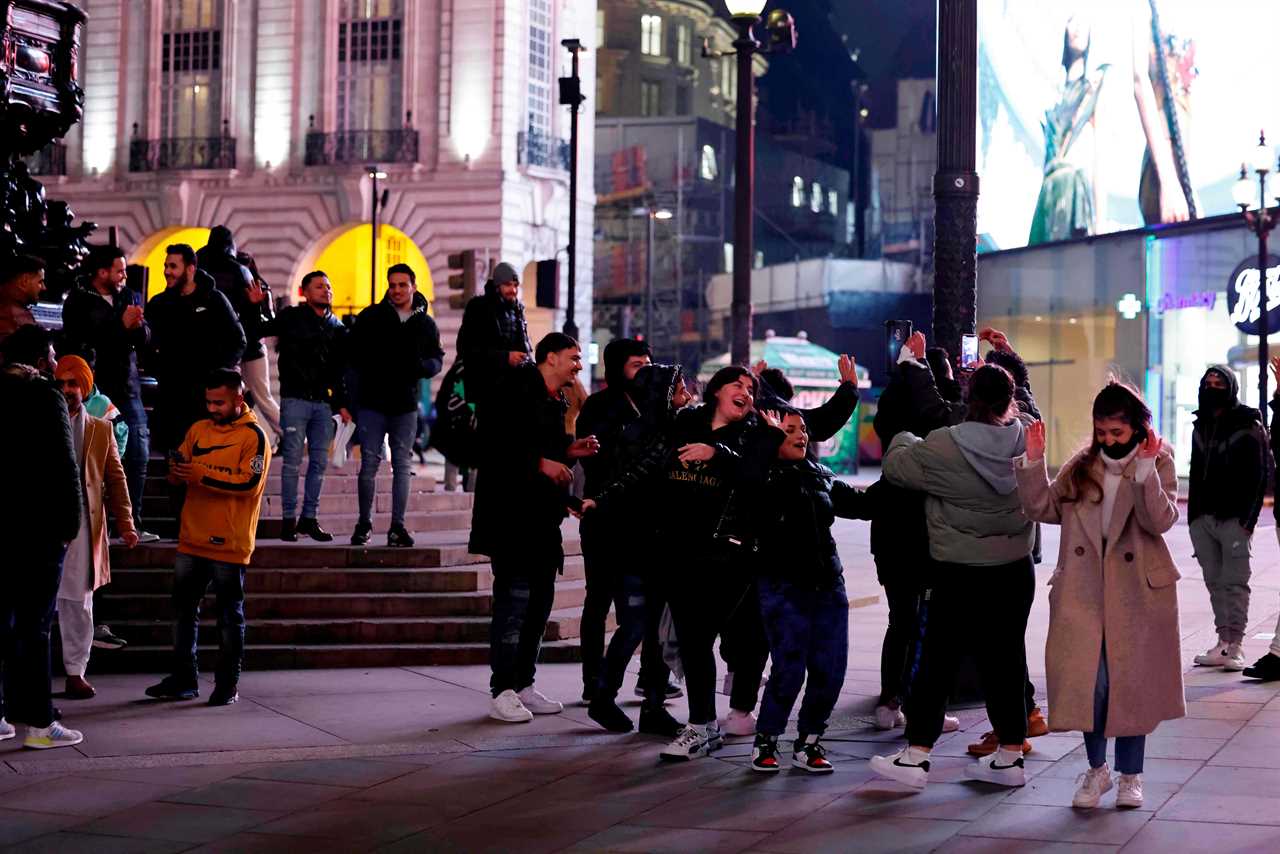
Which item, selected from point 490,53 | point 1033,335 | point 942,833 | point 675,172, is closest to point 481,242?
point 490,53

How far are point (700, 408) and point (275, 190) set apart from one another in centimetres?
3714

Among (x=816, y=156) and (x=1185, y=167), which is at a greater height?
(x=816, y=156)

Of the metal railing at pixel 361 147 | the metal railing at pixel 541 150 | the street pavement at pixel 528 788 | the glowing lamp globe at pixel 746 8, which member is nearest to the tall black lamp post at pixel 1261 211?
the glowing lamp globe at pixel 746 8

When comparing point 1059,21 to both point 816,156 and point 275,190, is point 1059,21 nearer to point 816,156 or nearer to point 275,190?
point 275,190

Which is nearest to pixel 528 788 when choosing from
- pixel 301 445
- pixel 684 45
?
pixel 301 445

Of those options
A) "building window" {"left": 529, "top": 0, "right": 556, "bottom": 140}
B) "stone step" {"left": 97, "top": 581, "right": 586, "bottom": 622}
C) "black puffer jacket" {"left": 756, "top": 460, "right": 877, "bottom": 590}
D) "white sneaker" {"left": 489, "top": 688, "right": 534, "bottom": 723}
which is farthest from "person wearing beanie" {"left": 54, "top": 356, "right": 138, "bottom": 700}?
Answer: "building window" {"left": 529, "top": 0, "right": 556, "bottom": 140}

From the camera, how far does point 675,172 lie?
62375 mm

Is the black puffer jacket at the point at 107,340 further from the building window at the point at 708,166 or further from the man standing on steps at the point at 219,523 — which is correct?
the building window at the point at 708,166

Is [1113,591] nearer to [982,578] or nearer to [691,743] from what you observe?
[982,578]

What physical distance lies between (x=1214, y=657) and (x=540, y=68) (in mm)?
33948

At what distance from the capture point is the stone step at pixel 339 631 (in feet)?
36.3

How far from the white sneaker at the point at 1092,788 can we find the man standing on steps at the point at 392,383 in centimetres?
618

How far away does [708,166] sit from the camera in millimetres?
63500

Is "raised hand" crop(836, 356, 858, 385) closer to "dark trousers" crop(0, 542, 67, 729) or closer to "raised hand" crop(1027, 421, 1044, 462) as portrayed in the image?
"raised hand" crop(1027, 421, 1044, 462)
